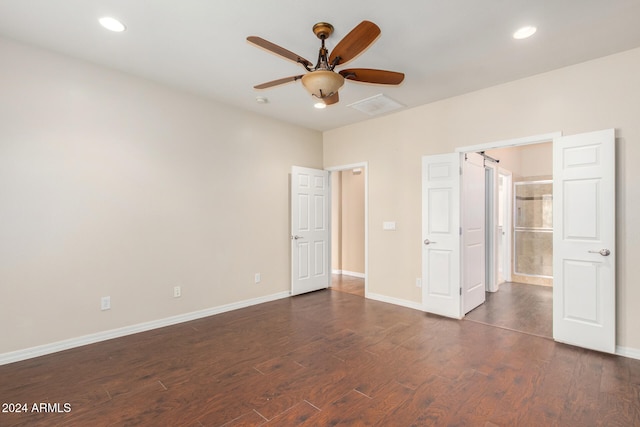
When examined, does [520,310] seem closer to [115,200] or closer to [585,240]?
[585,240]

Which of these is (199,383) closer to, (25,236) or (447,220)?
(25,236)

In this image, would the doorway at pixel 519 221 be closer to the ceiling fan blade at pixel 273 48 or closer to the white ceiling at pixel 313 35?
the white ceiling at pixel 313 35

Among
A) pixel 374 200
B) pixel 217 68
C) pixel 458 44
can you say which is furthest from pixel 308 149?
pixel 458 44

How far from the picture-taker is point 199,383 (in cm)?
237

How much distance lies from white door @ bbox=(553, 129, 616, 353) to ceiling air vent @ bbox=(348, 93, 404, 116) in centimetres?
190

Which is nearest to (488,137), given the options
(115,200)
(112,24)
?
(112,24)

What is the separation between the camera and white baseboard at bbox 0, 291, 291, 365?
2.72 metres

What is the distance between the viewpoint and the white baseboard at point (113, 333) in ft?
8.94

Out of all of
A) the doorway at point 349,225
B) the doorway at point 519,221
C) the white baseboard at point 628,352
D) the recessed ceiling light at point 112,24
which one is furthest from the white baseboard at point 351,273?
the recessed ceiling light at point 112,24

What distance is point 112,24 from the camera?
2.48m

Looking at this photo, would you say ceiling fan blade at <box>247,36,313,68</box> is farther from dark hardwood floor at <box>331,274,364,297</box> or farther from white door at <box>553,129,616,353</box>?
dark hardwood floor at <box>331,274,364,297</box>

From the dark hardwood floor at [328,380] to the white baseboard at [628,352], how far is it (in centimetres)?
9

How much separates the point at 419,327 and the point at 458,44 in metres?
2.95

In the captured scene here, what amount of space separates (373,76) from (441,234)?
7.81ft
